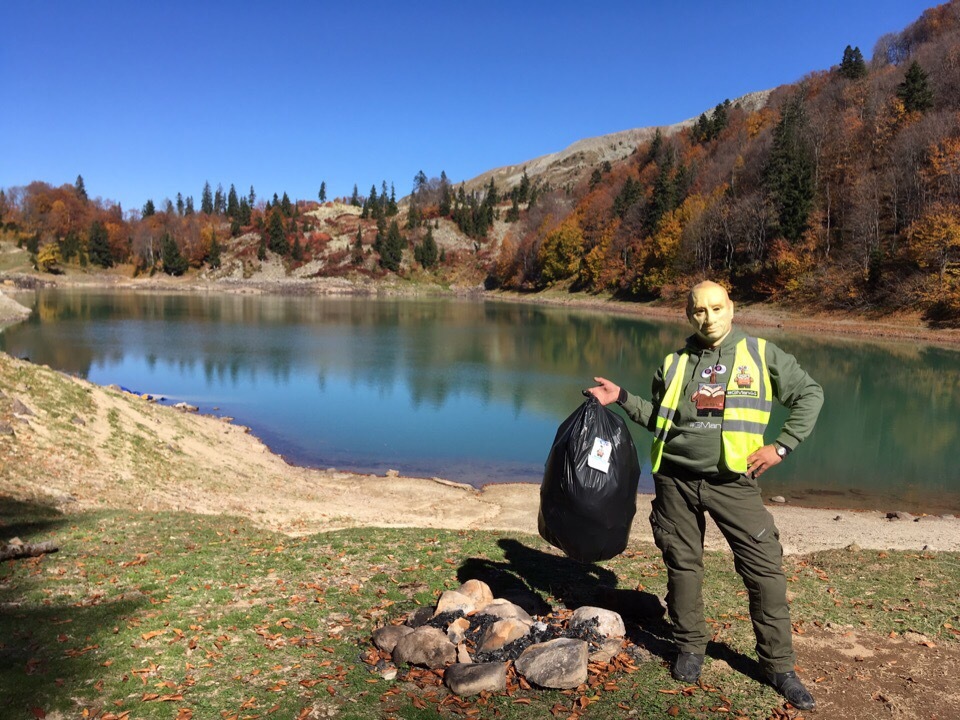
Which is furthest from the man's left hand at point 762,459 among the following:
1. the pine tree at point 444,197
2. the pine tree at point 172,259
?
the pine tree at point 444,197

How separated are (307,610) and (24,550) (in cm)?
282

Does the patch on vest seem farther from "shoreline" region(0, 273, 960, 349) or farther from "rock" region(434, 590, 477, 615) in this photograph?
"shoreline" region(0, 273, 960, 349)

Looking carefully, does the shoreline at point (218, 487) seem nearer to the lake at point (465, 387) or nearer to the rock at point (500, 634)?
the lake at point (465, 387)

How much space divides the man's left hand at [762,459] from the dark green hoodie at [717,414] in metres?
0.09

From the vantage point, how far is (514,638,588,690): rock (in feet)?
13.8

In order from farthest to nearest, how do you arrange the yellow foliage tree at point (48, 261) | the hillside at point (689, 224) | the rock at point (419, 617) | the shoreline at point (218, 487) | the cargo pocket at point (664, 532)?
the yellow foliage tree at point (48, 261)
the hillside at point (689, 224)
the shoreline at point (218, 487)
the rock at point (419, 617)
the cargo pocket at point (664, 532)

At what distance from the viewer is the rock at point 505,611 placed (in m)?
4.96

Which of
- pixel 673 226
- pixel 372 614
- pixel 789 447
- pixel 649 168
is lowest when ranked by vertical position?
pixel 372 614

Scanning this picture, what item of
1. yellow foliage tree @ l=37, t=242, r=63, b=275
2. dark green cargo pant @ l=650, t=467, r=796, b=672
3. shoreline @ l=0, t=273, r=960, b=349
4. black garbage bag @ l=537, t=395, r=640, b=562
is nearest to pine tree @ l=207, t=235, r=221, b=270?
shoreline @ l=0, t=273, r=960, b=349

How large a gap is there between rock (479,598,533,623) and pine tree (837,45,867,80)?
348 ft

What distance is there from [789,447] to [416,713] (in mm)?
2890

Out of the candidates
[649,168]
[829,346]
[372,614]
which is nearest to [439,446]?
[372,614]

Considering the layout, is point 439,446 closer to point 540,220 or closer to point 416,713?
point 416,713

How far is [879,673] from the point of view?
442 centimetres
